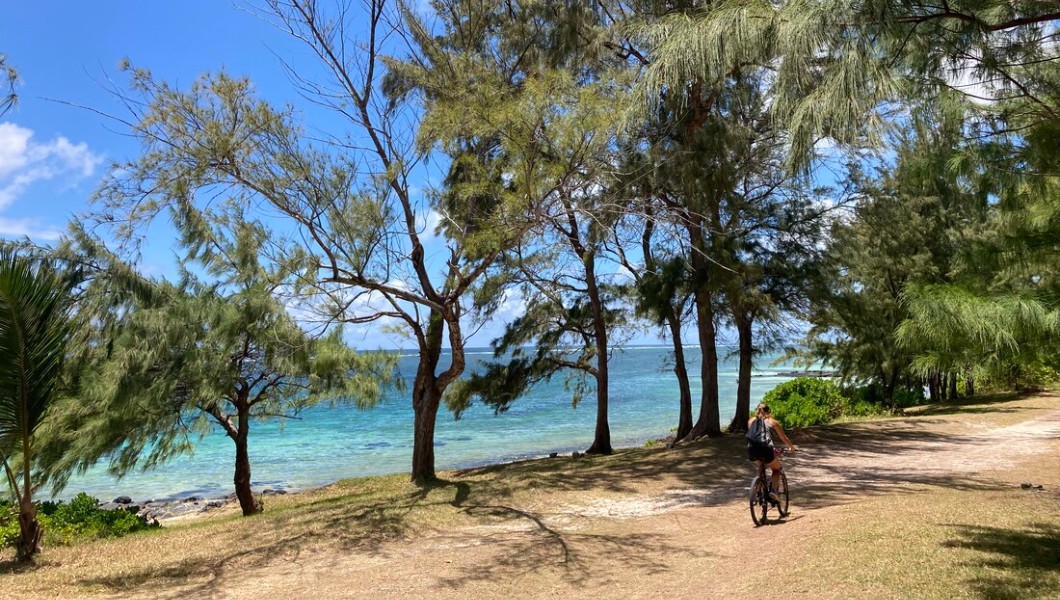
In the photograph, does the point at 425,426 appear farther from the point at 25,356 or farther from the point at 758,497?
the point at 25,356

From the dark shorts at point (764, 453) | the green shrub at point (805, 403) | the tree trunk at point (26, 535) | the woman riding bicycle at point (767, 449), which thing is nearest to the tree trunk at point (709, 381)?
the green shrub at point (805, 403)

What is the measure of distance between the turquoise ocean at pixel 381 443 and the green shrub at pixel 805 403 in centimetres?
93

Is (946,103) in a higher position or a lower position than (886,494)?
higher

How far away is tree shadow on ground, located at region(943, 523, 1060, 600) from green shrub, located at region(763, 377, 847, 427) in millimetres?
13232

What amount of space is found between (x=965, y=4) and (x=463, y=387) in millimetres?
12088

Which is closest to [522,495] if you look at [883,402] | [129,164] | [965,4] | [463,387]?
[463,387]

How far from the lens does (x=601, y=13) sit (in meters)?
12.2

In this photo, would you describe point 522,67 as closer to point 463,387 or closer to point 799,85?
point 463,387

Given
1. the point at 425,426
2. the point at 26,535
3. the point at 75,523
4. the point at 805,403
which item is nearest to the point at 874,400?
the point at 805,403

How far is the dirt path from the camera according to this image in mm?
5801

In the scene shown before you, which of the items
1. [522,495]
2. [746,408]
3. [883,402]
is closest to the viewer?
[522,495]

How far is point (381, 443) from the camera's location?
1219 inches

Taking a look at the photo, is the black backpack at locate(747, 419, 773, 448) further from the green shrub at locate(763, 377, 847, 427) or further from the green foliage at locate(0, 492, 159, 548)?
the green shrub at locate(763, 377, 847, 427)

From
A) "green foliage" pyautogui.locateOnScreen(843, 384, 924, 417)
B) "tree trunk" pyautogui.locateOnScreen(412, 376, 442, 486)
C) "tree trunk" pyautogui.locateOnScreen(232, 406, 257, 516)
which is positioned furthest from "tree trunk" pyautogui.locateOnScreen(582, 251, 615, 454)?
"green foliage" pyautogui.locateOnScreen(843, 384, 924, 417)
